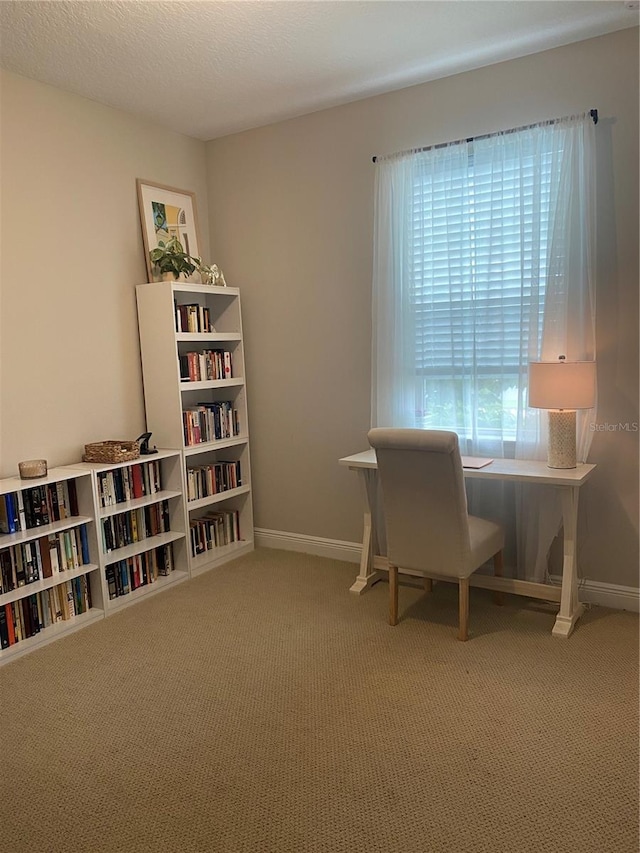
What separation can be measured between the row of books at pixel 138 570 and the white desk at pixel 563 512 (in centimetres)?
110

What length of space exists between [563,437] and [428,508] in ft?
2.43

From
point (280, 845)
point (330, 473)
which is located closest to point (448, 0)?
point (330, 473)

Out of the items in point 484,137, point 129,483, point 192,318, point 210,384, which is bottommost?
point 129,483

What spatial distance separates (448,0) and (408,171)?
3.01ft

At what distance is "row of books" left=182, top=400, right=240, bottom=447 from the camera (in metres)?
3.80

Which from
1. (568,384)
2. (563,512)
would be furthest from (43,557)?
(568,384)

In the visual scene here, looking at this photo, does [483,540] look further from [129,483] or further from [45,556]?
[45,556]

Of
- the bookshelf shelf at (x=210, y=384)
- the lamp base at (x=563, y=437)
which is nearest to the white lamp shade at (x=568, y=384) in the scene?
the lamp base at (x=563, y=437)

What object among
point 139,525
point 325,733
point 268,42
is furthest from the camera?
point 139,525

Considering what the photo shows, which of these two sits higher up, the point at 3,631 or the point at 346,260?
the point at 346,260

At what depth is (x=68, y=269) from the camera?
340 cm

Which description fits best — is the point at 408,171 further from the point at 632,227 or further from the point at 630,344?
the point at 630,344

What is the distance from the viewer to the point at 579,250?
3.04 m

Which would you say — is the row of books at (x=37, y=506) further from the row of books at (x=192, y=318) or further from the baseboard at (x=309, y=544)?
the baseboard at (x=309, y=544)
